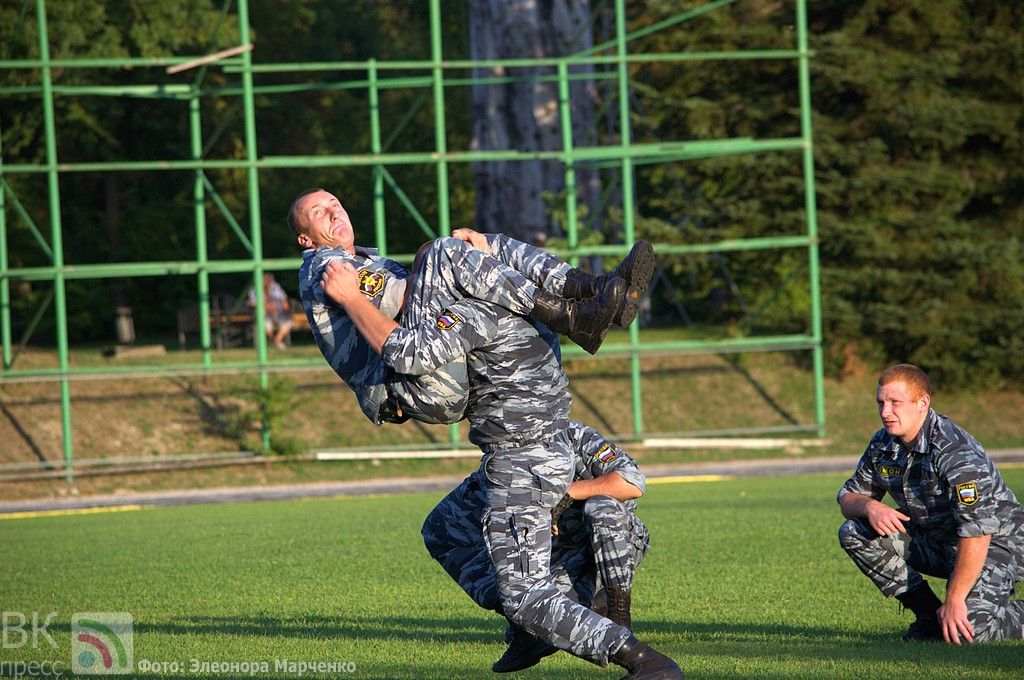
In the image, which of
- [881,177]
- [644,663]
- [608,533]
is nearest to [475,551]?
[608,533]

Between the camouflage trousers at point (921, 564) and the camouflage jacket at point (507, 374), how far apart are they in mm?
1958

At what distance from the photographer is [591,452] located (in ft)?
22.5

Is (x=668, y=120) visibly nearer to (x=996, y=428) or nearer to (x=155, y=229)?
(x=996, y=428)

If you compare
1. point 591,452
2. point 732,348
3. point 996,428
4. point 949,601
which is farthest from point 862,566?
point 996,428

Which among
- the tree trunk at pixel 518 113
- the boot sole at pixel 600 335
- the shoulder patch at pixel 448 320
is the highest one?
the tree trunk at pixel 518 113

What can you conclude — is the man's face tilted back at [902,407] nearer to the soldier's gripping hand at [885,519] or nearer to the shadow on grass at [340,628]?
the soldier's gripping hand at [885,519]

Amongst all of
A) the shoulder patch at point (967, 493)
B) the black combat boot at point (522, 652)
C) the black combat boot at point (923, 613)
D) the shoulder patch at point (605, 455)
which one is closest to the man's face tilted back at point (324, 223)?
the shoulder patch at point (605, 455)

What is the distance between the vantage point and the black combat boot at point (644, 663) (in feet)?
18.5

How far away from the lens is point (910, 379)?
702 cm

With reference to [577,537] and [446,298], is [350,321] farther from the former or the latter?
[577,537]

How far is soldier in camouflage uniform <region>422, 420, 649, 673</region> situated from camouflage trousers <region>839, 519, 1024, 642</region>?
3.85ft

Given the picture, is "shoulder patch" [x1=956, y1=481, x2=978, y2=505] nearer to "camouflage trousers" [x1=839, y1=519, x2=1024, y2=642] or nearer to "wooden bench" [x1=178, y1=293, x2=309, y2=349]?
"camouflage trousers" [x1=839, y1=519, x2=1024, y2=642]

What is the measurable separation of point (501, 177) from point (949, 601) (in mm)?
19040

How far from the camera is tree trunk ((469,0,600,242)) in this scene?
25016 millimetres
